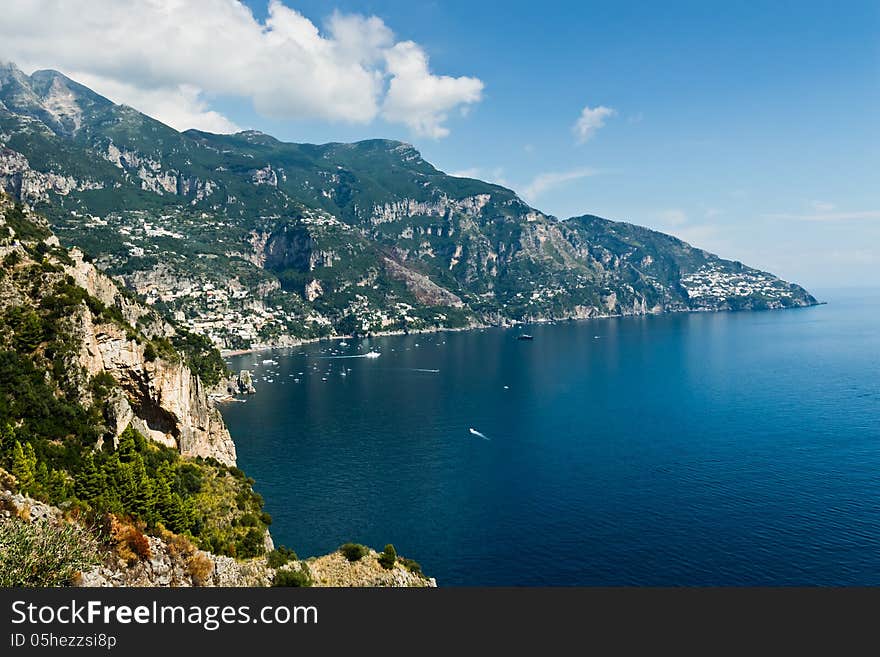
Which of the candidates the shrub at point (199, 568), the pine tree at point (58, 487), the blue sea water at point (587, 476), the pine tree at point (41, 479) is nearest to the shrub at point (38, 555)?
the shrub at point (199, 568)

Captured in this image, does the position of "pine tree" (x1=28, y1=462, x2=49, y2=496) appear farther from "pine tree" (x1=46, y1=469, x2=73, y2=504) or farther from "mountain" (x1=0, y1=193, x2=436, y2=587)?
"pine tree" (x1=46, y1=469, x2=73, y2=504)

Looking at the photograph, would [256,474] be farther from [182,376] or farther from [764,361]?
[764,361]

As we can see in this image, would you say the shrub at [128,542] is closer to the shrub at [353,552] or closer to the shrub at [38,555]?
the shrub at [38,555]

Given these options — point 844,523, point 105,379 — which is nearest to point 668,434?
point 844,523

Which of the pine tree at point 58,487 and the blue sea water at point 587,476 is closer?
the pine tree at point 58,487

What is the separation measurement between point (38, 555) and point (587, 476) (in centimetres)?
7527

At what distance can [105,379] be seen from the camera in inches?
2233

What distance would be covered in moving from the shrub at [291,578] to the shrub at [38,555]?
12261 millimetres

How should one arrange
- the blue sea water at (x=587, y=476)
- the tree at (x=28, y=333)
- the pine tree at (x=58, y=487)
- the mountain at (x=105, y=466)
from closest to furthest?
the mountain at (x=105, y=466)
the pine tree at (x=58, y=487)
the tree at (x=28, y=333)
the blue sea water at (x=587, y=476)

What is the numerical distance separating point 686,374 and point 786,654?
16478cm

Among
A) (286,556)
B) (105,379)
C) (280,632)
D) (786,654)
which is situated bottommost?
(286,556)

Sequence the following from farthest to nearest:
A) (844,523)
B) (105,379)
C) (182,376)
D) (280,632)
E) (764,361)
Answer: (764,361) → (182,376) → (844,523) → (105,379) → (280,632)

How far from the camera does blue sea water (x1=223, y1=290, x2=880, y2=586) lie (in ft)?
200

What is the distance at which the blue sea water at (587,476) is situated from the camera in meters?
61.0
